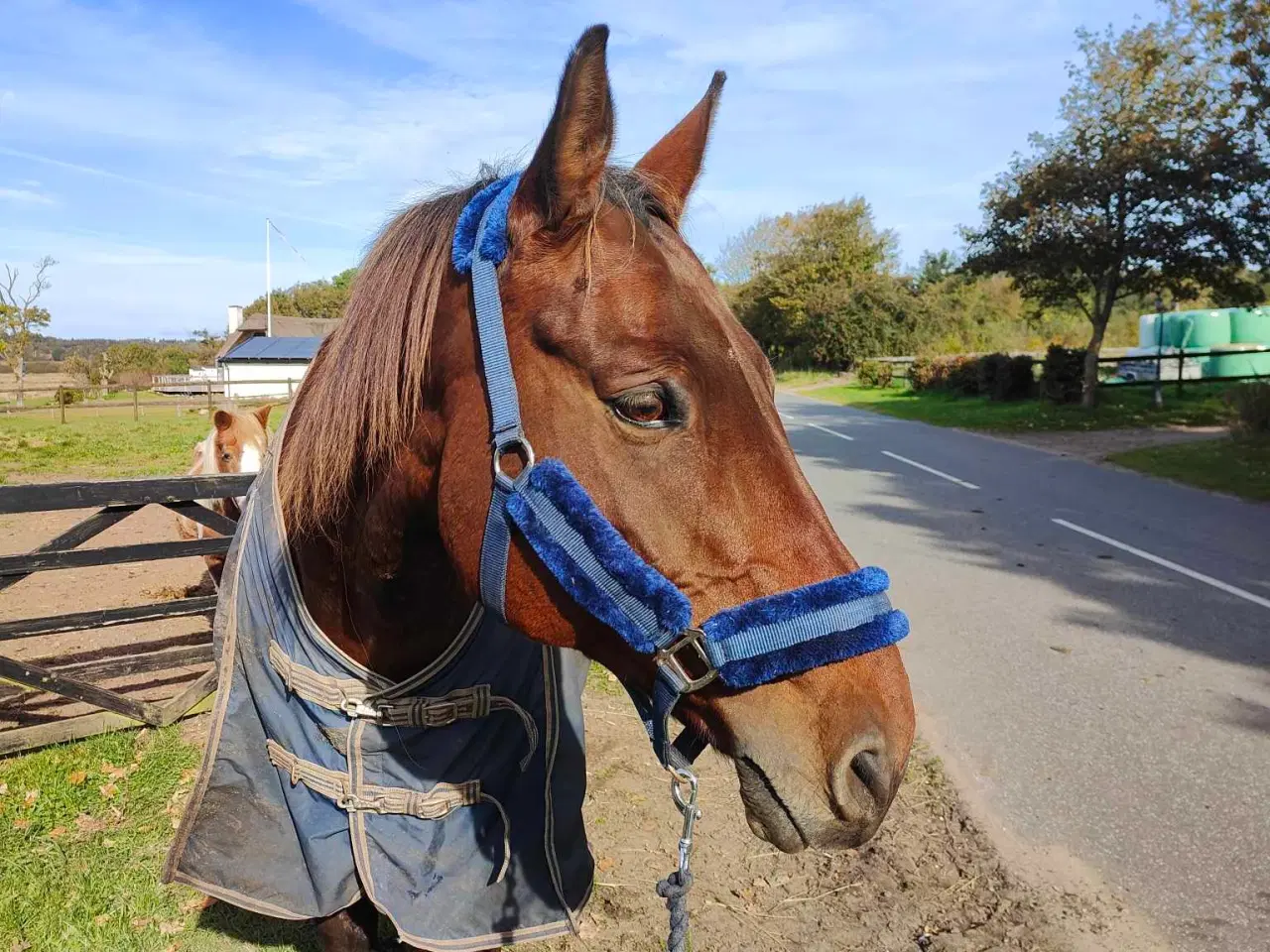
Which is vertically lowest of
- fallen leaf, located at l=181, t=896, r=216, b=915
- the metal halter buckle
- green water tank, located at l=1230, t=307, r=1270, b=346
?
fallen leaf, located at l=181, t=896, r=216, b=915

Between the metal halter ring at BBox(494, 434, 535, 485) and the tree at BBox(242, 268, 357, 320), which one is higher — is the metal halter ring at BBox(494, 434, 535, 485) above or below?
below

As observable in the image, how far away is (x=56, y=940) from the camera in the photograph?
279 centimetres

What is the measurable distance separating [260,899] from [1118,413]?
19.6 meters

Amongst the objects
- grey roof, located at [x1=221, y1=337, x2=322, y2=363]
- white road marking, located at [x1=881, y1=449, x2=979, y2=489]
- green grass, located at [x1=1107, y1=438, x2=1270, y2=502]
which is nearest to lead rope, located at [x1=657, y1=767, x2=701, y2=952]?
white road marking, located at [x1=881, y1=449, x2=979, y2=489]

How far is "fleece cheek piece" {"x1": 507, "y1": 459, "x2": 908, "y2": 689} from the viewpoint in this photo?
3.95 ft

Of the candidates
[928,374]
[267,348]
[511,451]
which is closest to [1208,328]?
[928,374]

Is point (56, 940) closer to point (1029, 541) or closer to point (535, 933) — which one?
point (535, 933)

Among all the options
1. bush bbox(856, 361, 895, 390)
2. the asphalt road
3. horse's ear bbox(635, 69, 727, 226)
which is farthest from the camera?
bush bbox(856, 361, 895, 390)

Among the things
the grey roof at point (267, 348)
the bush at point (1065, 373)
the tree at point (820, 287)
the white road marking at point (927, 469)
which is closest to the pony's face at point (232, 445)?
the white road marking at point (927, 469)

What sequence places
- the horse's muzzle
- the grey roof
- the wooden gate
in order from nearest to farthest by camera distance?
1. the horse's muzzle
2. the wooden gate
3. the grey roof

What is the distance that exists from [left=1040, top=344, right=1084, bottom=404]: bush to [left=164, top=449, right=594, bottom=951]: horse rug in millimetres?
20888

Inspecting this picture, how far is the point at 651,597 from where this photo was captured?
4.05 ft

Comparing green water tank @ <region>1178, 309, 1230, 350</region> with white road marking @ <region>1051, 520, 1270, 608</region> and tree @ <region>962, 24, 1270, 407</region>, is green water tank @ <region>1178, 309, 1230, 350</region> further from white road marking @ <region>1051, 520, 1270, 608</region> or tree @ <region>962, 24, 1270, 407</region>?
white road marking @ <region>1051, 520, 1270, 608</region>

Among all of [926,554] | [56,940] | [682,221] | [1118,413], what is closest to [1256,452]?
[1118,413]
